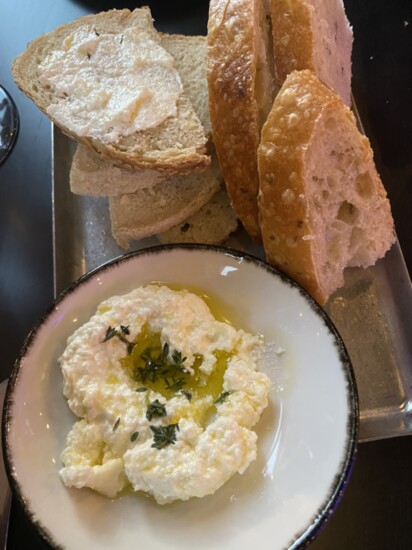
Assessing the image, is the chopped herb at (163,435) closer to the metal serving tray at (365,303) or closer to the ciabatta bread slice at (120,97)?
the metal serving tray at (365,303)

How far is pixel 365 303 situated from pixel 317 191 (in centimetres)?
50

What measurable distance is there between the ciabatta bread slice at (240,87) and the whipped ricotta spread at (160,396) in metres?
0.43

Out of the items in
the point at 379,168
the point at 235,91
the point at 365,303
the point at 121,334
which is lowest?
the point at 365,303

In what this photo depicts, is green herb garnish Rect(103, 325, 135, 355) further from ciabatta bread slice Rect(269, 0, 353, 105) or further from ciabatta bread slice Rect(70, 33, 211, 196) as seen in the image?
ciabatta bread slice Rect(269, 0, 353, 105)

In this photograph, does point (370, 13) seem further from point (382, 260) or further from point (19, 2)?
point (19, 2)

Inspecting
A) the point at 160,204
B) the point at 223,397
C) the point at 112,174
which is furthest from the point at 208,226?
the point at 223,397

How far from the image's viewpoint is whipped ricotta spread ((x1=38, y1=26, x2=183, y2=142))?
207 cm

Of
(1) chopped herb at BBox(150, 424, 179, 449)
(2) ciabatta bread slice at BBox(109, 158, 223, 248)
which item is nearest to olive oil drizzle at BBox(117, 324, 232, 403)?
(1) chopped herb at BBox(150, 424, 179, 449)

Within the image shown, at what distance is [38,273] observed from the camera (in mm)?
2240

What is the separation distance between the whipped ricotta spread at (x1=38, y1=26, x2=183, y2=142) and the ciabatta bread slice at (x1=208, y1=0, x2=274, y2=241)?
1.10ft

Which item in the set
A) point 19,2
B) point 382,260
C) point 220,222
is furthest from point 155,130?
point 19,2

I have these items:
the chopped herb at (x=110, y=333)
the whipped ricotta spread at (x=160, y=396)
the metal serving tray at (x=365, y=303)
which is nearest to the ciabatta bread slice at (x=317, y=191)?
the metal serving tray at (x=365, y=303)

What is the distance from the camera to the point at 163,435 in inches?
60.1

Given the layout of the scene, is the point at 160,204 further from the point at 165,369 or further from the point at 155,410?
the point at 155,410
